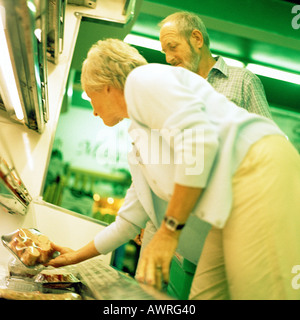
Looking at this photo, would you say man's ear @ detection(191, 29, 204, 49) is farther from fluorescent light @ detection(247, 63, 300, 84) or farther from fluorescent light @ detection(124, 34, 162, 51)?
fluorescent light @ detection(247, 63, 300, 84)

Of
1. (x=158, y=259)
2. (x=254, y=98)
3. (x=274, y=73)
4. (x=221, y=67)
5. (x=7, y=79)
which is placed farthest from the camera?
(x=274, y=73)

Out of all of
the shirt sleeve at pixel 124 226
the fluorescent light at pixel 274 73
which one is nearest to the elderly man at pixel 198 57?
the shirt sleeve at pixel 124 226

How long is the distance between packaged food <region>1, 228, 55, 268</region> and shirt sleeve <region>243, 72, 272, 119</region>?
126 cm

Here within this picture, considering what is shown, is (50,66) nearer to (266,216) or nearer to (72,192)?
(266,216)

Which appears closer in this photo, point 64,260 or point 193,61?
point 64,260

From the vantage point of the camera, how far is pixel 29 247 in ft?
3.78

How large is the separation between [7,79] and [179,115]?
70 centimetres

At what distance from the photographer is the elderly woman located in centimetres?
75

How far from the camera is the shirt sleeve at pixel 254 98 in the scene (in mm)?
1682

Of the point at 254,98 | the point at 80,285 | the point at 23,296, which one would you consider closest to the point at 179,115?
the point at 23,296

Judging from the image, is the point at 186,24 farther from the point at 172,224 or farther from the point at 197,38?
the point at 172,224

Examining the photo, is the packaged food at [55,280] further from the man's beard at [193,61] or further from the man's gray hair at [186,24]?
the man's gray hair at [186,24]

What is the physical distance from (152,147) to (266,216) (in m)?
0.38

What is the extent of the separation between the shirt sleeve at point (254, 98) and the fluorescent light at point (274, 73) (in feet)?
7.44
